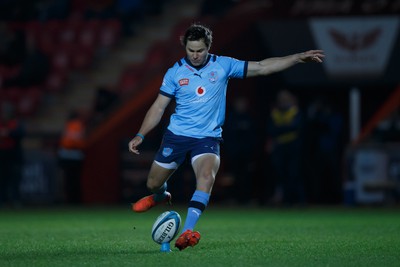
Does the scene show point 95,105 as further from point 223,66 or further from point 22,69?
point 223,66

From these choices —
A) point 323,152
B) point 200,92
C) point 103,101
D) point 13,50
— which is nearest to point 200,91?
point 200,92

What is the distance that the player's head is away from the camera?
376 inches

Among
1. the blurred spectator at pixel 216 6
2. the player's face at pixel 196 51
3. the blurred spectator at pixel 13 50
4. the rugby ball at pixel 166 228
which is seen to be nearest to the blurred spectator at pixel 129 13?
the blurred spectator at pixel 13 50

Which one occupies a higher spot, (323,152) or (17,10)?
(17,10)

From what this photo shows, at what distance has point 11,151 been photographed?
19578 mm

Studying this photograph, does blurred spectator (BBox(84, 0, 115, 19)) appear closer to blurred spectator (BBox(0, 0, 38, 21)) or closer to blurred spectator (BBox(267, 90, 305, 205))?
blurred spectator (BBox(0, 0, 38, 21))

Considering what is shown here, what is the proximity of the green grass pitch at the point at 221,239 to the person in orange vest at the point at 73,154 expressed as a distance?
283cm

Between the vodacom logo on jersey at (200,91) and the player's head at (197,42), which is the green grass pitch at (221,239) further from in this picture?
the player's head at (197,42)

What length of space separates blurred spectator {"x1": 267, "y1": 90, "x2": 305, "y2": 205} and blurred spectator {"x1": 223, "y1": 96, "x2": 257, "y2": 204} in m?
0.54

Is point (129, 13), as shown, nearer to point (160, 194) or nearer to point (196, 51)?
point (160, 194)

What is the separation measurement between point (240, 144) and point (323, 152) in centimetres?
158

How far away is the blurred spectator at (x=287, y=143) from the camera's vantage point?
18.5 metres

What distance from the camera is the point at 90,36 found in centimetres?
2431

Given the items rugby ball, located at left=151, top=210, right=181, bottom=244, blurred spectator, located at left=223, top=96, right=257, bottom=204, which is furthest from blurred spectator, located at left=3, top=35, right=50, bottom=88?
rugby ball, located at left=151, top=210, right=181, bottom=244
